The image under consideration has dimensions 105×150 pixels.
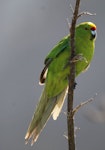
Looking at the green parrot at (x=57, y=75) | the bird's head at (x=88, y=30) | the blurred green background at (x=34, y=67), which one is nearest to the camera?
the green parrot at (x=57, y=75)

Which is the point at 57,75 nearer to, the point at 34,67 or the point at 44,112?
the point at 44,112

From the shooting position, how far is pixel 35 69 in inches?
240

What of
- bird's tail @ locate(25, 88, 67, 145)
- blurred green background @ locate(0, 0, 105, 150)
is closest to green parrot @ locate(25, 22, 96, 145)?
bird's tail @ locate(25, 88, 67, 145)

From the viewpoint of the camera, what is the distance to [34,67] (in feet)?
20.0

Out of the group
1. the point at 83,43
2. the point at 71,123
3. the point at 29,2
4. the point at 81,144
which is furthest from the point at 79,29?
the point at 29,2

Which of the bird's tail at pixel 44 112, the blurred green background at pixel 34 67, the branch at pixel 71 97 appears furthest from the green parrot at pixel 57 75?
the blurred green background at pixel 34 67

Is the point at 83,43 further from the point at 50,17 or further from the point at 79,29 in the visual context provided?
the point at 50,17

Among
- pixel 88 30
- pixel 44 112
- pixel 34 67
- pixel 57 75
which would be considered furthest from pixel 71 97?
pixel 34 67

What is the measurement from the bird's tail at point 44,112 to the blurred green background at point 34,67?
2321 mm

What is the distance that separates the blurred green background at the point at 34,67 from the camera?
231 inches

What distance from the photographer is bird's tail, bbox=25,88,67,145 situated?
9.83 feet

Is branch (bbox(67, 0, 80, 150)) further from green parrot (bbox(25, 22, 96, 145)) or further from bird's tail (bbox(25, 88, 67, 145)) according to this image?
green parrot (bbox(25, 22, 96, 145))

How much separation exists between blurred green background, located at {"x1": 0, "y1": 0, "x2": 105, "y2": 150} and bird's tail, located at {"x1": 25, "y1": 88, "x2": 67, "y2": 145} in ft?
7.62

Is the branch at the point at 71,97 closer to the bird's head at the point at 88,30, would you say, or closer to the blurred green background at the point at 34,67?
the bird's head at the point at 88,30
